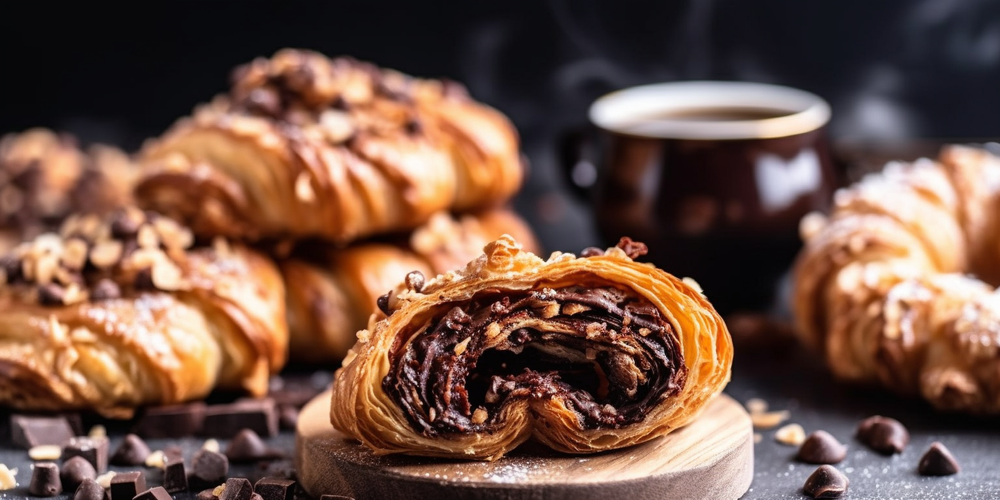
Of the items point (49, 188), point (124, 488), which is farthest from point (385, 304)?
point (49, 188)

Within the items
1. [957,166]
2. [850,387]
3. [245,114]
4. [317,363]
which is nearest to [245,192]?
[245,114]

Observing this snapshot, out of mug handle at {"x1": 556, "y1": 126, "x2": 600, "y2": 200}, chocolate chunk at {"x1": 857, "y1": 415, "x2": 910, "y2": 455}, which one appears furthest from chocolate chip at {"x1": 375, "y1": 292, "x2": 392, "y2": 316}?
mug handle at {"x1": 556, "y1": 126, "x2": 600, "y2": 200}

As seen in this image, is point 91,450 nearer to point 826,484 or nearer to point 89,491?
point 89,491

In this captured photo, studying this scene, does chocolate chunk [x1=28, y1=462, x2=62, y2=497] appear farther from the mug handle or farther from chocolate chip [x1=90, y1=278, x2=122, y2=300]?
the mug handle

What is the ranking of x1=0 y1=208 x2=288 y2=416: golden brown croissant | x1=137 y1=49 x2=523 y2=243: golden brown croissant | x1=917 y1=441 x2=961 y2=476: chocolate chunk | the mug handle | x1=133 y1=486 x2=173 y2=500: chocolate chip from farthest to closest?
the mug handle < x1=137 y1=49 x2=523 y2=243: golden brown croissant < x1=0 y1=208 x2=288 y2=416: golden brown croissant < x1=917 y1=441 x2=961 y2=476: chocolate chunk < x1=133 y1=486 x2=173 y2=500: chocolate chip

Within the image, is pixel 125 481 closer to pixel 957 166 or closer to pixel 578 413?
pixel 578 413

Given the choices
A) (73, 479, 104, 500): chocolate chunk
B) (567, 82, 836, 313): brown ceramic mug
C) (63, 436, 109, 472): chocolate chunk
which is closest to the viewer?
(73, 479, 104, 500): chocolate chunk

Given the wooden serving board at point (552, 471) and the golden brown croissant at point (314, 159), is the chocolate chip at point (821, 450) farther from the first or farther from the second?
the golden brown croissant at point (314, 159)
